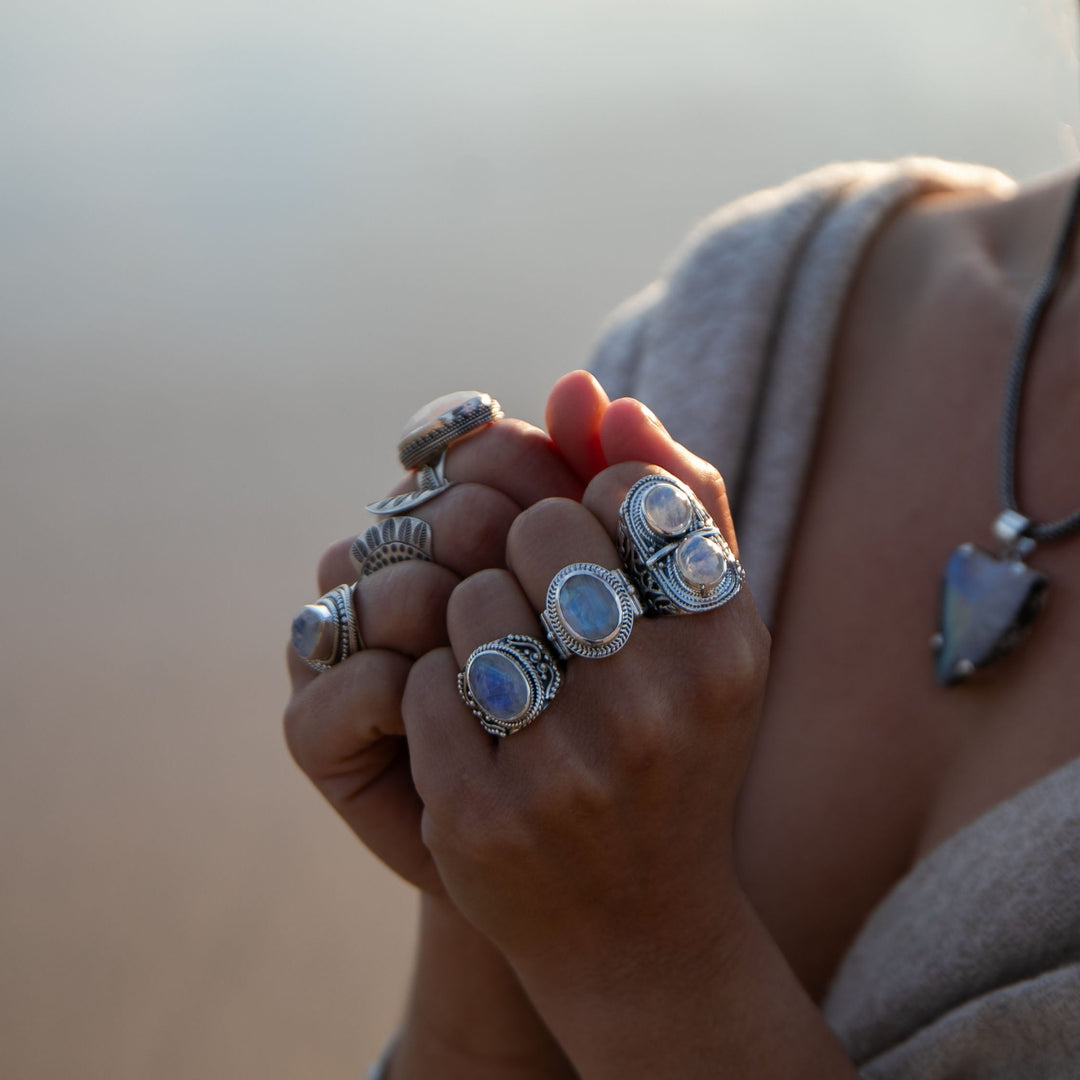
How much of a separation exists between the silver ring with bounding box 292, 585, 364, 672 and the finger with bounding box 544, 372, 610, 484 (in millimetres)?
191

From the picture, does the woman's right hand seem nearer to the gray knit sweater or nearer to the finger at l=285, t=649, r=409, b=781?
the finger at l=285, t=649, r=409, b=781

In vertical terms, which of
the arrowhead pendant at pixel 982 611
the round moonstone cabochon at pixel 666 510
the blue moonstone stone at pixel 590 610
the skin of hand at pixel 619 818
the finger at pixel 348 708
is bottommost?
the arrowhead pendant at pixel 982 611

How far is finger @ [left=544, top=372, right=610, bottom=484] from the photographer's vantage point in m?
0.70

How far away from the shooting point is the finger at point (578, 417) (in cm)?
70

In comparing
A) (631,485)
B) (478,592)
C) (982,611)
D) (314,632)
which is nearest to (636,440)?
(631,485)

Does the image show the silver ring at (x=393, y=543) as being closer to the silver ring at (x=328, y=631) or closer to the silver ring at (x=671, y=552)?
the silver ring at (x=328, y=631)

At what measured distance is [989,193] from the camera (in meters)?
1.21

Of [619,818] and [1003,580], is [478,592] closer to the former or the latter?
[619,818]

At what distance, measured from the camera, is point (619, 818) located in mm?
584

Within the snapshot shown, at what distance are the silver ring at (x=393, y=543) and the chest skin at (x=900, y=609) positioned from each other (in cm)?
45

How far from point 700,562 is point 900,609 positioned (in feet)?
1.62

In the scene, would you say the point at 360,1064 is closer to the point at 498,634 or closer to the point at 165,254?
the point at 498,634

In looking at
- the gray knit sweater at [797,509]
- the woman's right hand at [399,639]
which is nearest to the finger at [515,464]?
the woman's right hand at [399,639]

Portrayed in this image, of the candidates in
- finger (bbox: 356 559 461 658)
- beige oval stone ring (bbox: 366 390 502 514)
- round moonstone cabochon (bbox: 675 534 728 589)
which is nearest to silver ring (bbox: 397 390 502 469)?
beige oval stone ring (bbox: 366 390 502 514)
